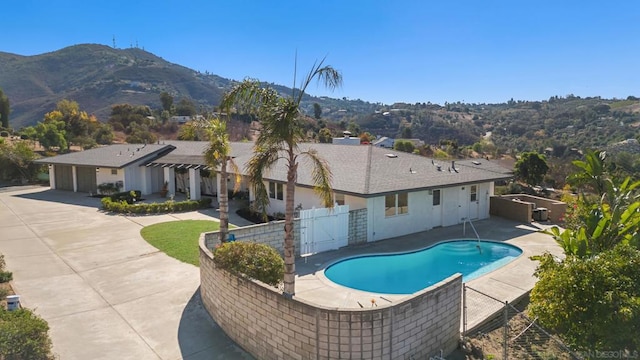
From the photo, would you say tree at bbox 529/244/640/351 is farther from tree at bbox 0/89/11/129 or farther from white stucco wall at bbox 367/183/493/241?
tree at bbox 0/89/11/129

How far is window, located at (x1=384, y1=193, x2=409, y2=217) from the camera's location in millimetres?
18395

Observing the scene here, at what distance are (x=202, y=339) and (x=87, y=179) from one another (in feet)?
96.1

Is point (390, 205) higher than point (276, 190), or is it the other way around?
point (276, 190)

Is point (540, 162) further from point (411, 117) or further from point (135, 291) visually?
point (411, 117)

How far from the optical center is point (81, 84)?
541ft

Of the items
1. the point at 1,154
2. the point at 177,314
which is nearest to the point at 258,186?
the point at 177,314

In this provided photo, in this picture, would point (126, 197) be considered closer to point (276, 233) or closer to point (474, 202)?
point (276, 233)

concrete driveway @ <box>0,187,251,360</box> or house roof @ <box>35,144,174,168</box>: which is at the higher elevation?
house roof @ <box>35,144,174,168</box>

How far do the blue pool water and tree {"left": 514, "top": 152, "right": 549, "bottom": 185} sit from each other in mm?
19174

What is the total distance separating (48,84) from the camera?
166 m

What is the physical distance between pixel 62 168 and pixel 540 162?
41.2m

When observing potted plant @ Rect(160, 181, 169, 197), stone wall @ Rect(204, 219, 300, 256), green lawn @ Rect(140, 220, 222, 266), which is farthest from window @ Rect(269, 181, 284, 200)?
potted plant @ Rect(160, 181, 169, 197)

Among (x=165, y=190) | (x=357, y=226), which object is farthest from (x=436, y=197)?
(x=165, y=190)

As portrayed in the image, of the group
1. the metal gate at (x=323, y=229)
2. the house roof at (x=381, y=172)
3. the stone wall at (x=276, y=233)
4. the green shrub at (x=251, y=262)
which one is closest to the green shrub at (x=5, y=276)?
the stone wall at (x=276, y=233)
